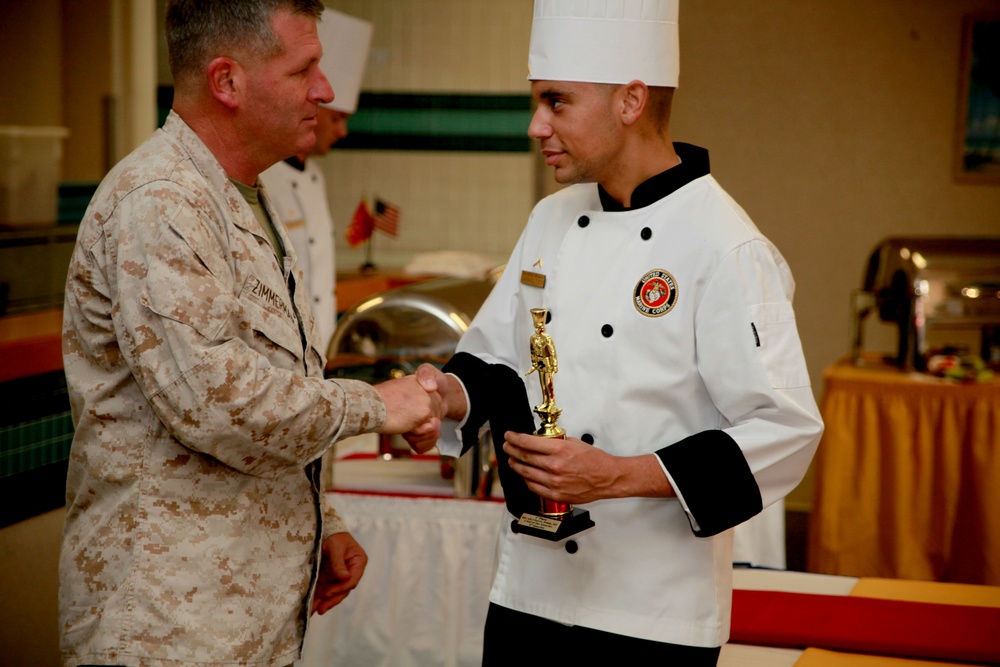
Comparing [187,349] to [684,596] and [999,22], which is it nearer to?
[684,596]

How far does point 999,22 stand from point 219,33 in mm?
4290

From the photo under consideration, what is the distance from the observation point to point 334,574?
172 centimetres

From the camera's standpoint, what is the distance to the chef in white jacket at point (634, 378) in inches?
57.4

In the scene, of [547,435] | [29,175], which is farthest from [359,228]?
[547,435]

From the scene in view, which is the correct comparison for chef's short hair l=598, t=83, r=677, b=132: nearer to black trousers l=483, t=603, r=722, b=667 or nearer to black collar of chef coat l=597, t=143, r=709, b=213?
black collar of chef coat l=597, t=143, r=709, b=213

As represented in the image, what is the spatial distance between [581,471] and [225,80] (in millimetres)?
747

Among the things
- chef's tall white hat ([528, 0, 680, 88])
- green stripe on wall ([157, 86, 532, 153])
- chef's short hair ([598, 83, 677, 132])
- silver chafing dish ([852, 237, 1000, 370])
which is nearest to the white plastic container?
chef's tall white hat ([528, 0, 680, 88])

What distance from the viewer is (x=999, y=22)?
15.3 ft

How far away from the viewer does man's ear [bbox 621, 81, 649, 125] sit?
65.0 inches

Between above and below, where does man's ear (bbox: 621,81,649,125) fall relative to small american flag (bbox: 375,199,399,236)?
above

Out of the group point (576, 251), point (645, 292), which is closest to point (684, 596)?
point (645, 292)

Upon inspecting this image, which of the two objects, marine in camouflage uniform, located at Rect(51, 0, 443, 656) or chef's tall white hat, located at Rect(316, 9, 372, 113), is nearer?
marine in camouflage uniform, located at Rect(51, 0, 443, 656)

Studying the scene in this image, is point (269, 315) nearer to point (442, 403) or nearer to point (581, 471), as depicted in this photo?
point (442, 403)

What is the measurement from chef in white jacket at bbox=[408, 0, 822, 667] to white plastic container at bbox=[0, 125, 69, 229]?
7.68 ft
